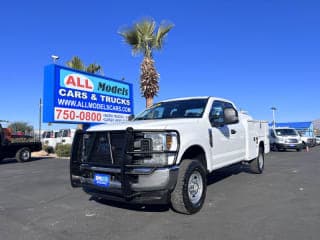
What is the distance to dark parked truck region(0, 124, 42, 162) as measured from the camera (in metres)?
16.0

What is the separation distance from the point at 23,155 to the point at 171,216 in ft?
44.6

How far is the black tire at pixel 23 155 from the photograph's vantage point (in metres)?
16.7

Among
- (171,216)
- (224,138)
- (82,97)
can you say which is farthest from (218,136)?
(82,97)

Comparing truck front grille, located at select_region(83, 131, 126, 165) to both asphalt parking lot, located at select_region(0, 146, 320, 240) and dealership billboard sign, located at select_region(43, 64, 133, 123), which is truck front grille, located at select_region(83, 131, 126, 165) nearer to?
asphalt parking lot, located at select_region(0, 146, 320, 240)

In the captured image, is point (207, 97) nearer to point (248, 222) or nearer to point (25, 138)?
point (248, 222)

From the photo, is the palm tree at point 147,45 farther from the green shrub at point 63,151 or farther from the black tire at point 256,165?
the black tire at point 256,165

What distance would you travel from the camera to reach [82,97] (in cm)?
1417

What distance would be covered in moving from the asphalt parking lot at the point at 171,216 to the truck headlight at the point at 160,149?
94 cm

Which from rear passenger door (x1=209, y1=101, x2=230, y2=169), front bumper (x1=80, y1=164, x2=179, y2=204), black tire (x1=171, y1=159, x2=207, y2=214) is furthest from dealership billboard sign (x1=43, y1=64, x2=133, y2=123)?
black tire (x1=171, y1=159, x2=207, y2=214)

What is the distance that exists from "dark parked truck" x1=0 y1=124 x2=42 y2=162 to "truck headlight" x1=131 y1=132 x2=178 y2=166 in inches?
516

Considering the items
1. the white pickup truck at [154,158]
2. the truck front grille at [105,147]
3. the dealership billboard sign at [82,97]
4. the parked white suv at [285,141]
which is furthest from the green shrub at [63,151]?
the parked white suv at [285,141]

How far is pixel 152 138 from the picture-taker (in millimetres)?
5062

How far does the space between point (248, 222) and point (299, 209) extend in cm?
130

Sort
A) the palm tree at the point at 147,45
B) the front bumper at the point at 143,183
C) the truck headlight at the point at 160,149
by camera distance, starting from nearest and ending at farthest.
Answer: the front bumper at the point at 143,183
the truck headlight at the point at 160,149
the palm tree at the point at 147,45
